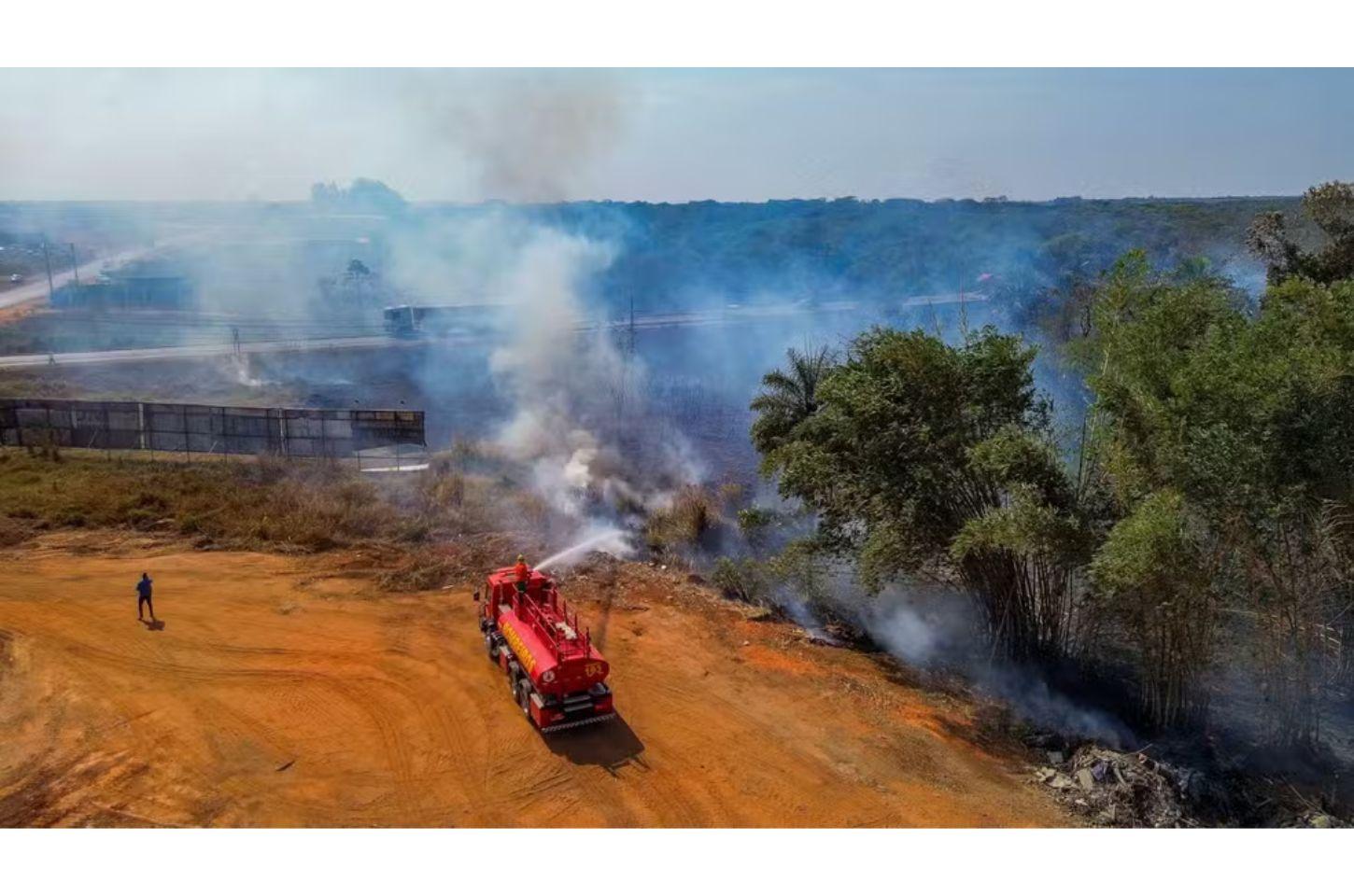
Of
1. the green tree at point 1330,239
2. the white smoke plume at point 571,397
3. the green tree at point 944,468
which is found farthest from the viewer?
the white smoke plume at point 571,397

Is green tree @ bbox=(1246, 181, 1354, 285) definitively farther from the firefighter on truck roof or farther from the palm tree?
the firefighter on truck roof

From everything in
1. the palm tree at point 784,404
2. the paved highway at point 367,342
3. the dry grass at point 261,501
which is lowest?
the dry grass at point 261,501

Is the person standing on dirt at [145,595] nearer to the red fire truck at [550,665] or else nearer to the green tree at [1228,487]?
the red fire truck at [550,665]

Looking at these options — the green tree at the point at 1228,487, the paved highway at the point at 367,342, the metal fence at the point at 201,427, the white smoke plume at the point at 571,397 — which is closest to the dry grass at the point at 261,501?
the metal fence at the point at 201,427

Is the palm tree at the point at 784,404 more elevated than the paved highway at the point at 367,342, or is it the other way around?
the paved highway at the point at 367,342

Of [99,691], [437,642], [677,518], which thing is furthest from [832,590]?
[99,691]

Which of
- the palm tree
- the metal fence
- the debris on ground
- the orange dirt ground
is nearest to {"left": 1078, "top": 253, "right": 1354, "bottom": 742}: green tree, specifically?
the debris on ground

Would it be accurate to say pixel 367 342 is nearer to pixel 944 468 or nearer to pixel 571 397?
pixel 571 397
